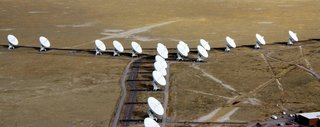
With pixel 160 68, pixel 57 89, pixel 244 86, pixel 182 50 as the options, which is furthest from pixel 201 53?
pixel 57 89

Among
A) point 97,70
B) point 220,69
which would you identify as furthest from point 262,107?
point 97,70

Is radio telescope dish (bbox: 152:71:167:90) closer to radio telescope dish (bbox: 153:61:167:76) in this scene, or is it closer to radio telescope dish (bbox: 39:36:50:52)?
radio telescope dish (bbox: 153:61:167:76)

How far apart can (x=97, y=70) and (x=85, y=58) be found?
6.20m

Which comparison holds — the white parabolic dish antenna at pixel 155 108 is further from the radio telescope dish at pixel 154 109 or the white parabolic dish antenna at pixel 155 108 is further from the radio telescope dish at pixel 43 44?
the radio telescope dish at pixel 43 44

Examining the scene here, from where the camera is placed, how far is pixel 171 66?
58000 millimetres

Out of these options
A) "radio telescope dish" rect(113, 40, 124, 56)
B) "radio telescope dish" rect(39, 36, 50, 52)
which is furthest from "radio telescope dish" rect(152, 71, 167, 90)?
"radio telescope dish" rect(39, 36, 50, 52)

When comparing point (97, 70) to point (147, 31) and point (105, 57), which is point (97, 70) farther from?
point (147, 31)

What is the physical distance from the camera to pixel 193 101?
149 ft

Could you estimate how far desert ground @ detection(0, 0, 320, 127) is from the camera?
43344mm

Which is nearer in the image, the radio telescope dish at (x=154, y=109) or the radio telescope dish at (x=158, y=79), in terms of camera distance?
the radio telescope dish at (x=154, y=109)

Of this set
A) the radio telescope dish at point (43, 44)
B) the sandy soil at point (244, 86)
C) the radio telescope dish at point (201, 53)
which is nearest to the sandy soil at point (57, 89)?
the radio telescope dish at point (43, 44)

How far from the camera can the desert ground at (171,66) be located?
142ft

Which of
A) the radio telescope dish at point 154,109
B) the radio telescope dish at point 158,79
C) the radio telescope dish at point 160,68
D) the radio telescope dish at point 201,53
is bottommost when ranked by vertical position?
the radio telescope dish at point 154,109

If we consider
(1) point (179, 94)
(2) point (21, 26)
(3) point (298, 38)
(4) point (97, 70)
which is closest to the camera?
(1) point (179, 94)
